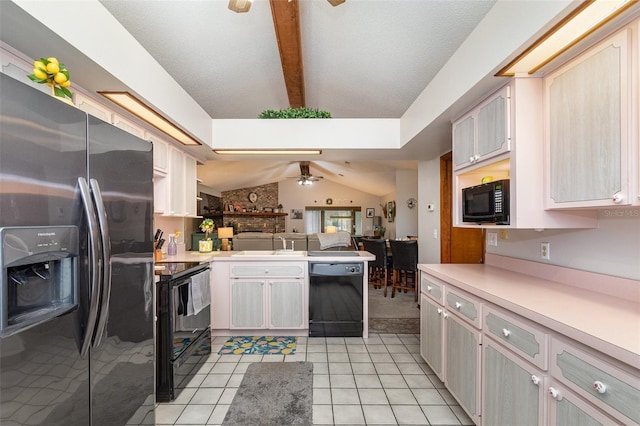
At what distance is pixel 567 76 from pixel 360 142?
189 cm

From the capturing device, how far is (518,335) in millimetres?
1342

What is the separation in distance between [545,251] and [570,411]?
1.14m

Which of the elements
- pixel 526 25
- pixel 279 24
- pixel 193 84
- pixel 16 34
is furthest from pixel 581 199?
pixel 193 84

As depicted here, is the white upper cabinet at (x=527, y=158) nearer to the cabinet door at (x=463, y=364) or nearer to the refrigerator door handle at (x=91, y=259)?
the cabinet door at (x=463, y=364)

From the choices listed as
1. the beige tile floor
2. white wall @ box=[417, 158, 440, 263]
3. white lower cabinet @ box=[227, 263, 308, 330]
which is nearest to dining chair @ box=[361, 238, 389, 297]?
white wall @ box=[417, 158, 440, 263]

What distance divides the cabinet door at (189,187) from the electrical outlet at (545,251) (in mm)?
3425

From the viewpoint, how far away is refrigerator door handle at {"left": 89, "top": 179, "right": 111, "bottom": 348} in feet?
3.47

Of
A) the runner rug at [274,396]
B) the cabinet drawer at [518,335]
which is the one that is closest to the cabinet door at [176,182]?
the runner rug at [274,396]

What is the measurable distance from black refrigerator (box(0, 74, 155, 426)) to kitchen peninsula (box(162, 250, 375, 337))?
1.83 meters

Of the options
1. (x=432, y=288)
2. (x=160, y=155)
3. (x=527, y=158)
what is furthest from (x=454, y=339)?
(x=160, y=155)

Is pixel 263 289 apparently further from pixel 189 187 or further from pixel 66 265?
pixel 66 265

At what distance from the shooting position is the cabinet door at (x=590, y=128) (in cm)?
123

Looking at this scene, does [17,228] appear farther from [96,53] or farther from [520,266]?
[520,266]

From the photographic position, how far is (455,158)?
240cm
